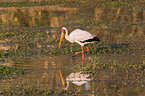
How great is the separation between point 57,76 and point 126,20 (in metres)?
12.9

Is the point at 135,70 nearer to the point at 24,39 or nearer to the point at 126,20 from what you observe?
the point at 24,39

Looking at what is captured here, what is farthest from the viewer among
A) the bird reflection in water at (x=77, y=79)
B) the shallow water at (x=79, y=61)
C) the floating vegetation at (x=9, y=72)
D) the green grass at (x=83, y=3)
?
the green grass at (x=83, y=3)

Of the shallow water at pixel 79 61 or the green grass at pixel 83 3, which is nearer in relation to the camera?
the shallow water at pixel 79 61

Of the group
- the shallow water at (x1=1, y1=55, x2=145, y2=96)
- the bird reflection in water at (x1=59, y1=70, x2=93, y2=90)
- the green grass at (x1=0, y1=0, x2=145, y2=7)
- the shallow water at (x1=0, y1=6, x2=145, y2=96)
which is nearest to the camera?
the shallow water at (x1=1, y1=55, x2=145, y2=96)

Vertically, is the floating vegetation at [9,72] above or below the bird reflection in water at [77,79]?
above

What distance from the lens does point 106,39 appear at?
1529cm

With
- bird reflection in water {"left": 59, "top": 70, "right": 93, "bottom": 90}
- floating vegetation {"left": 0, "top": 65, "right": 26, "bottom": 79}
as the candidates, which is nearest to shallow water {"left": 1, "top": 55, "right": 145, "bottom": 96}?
bird reflection in water {"left": 59, "top": 70, "right": 93, "bottom": 90}

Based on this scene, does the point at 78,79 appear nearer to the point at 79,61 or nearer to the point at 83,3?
the point at 79,61

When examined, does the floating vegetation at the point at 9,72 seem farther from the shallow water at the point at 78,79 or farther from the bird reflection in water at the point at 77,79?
the bird reflection in water at the point at 77,79

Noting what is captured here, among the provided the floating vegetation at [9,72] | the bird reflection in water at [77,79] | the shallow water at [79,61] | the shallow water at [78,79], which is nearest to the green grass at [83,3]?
the shallow water at [79,61]

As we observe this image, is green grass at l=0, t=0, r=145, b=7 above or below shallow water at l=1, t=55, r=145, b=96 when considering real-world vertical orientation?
above

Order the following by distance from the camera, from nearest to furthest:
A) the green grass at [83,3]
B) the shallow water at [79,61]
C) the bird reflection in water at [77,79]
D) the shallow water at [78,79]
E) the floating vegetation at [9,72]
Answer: the shallow water at [78,79]
the shallow water at [79,61]
the bird reflection in water at [77,79]
the floating vegetation at [9,72]
the green grass at [83,3]

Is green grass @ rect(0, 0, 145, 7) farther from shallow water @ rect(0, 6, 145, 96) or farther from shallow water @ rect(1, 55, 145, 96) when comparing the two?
shallow water @ rect(1, 55, 145, 96)

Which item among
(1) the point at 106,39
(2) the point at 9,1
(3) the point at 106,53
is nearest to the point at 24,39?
(1) the point at 106,39
